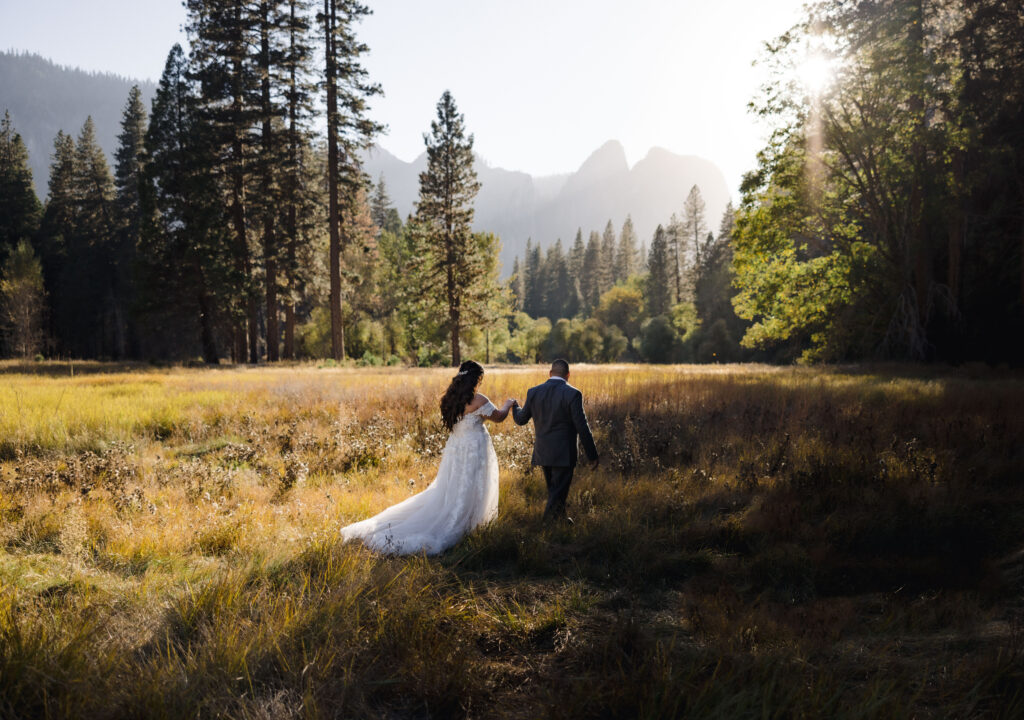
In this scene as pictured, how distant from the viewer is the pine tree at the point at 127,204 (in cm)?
4441

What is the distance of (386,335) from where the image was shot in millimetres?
48812

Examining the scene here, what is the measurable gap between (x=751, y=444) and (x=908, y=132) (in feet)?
57.6

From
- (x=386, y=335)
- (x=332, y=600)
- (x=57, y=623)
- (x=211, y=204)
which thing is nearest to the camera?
(x=57, y=623)

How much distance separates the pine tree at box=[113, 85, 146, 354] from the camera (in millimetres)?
44406

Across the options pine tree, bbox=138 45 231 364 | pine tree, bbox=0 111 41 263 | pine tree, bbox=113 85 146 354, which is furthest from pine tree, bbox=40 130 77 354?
pine tree, bbox=138 45 231 364

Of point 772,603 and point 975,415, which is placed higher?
point 975,415

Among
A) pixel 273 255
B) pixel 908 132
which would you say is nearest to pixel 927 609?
pixel 908 132

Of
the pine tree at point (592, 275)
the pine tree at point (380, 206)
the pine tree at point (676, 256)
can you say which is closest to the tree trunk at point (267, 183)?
the pine tree at point (380, 206)

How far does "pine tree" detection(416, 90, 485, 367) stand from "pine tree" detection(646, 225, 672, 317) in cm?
4818

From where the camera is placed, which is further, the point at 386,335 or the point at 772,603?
the point at 386,335

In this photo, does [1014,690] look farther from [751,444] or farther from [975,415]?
[975,415]

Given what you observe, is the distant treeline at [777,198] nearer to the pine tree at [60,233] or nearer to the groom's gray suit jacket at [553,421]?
the pine tree at [60,233]

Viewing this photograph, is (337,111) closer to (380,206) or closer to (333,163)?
(333,163)

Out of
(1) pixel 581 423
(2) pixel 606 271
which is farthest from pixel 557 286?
(1) pixel 581 423
